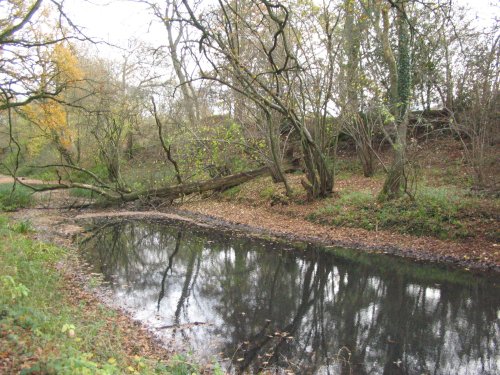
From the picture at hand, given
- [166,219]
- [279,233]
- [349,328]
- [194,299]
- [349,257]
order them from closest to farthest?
[349,328]
[194,299]
[349,257]
[279,233]
[166,219]

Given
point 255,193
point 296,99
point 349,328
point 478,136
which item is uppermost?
point 296,99

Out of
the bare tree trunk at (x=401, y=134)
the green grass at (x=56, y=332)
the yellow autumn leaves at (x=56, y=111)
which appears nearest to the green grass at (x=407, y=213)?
the bare tree trunk at (x=401, y=134)

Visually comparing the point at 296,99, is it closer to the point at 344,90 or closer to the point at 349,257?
the point at 344,90

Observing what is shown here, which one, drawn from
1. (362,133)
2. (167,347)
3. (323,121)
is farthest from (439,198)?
(167,347)

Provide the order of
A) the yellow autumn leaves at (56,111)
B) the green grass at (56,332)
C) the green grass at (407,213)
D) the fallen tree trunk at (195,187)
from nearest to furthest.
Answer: the green grass at (56,332), the green grass at (407,213), the yellow autumn leaves at (56,111), the fallen tree trunk at (195,187)

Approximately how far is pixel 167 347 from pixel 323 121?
11046 mm

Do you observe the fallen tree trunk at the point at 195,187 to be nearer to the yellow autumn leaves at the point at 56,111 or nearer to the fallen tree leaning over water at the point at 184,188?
the fallen tree leaning over water at the point at 184,188

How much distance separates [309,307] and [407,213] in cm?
598

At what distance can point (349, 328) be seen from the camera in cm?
673

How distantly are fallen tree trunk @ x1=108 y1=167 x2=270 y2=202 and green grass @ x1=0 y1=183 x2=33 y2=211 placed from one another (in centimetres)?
392

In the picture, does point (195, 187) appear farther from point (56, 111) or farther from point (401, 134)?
point (401, 134)

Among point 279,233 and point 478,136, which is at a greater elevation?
point 478,136

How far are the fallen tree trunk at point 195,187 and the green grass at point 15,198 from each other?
392 centimetres

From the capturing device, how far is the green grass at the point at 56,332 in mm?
3713
